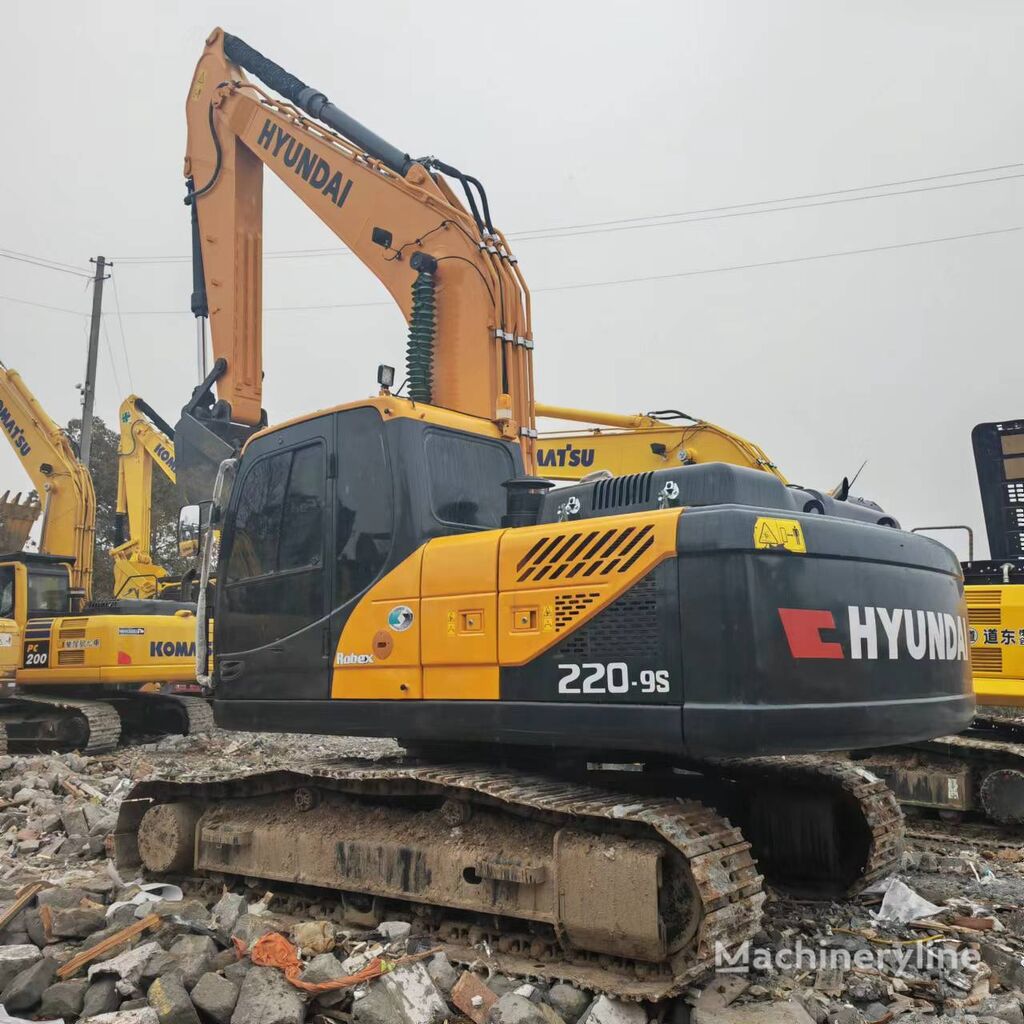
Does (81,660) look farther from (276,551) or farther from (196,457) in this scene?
(276,551)

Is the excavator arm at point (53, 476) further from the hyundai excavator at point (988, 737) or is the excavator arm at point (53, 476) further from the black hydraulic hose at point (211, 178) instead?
the hyundai excavator at point (988, 737)

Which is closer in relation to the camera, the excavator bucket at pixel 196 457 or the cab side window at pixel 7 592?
the excavator bucket at pixel 196 457

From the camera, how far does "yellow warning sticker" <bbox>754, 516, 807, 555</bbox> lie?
3980 millimetres

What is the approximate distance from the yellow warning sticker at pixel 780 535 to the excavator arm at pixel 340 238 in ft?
6.88

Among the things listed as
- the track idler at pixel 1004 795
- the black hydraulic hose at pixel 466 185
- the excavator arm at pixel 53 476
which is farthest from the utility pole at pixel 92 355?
the track idler at pixel 1004 795

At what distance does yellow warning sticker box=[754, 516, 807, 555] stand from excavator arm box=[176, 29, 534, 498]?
2.10 meters

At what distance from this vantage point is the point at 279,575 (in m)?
5.47

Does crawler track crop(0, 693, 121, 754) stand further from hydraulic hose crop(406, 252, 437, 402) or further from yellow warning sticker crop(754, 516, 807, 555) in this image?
yellow warning sticker crop(754, 516, 807, 555)

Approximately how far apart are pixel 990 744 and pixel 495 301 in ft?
16.1

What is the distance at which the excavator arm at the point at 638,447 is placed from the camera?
11188 mm

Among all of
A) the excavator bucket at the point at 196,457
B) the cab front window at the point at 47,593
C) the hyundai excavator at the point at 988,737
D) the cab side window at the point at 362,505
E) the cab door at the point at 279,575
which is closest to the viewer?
the cab side window at the point at 362,505

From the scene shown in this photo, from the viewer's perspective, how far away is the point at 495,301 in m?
6.91

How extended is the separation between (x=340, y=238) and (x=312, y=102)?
142cm

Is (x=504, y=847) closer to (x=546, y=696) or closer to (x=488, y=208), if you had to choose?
(x=546, y=696)
